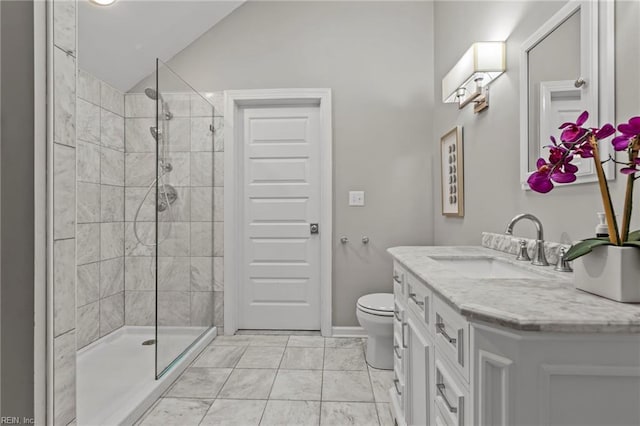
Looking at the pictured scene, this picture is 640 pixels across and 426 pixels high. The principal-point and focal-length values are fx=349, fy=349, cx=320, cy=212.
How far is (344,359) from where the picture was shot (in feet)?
7.99

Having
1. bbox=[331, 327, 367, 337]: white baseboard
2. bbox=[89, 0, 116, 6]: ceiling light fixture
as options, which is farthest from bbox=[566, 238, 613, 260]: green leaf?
bbox=[89, 0, 116, 6]: ceiling light fixture

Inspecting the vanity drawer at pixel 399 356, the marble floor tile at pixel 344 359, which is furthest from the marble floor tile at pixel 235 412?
the vanity drawer at pixel 399 356

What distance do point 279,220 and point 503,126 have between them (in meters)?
1.83

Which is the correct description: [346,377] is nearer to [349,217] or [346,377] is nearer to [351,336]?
[351,336]

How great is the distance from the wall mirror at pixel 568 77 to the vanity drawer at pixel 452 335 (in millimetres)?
717

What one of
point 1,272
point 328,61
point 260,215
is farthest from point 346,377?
point 328,61

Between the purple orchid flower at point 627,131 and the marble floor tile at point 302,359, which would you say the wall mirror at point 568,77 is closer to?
the purple orchid flower at point 627,131

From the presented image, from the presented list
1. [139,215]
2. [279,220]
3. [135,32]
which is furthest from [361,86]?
[139,215]

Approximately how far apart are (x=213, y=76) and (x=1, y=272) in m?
2.36

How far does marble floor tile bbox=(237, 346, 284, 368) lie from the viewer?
2.35m

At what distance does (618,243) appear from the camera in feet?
2.56

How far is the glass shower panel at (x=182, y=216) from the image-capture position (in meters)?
2.18

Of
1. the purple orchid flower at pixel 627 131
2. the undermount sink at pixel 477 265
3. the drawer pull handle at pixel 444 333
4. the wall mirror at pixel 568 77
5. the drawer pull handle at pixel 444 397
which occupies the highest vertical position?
the wall mirror at pixel 568 77

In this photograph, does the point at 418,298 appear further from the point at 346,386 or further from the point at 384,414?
the point at 346,386
